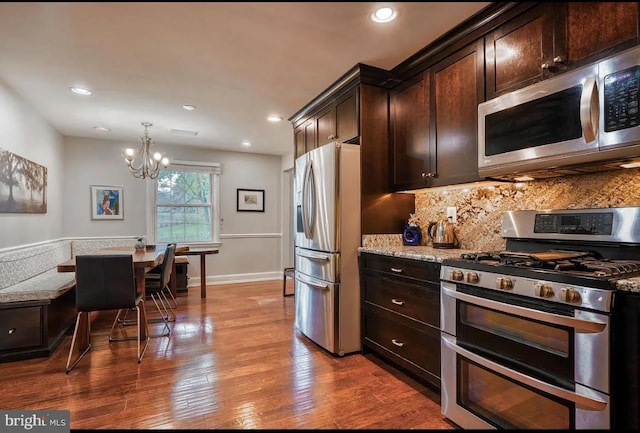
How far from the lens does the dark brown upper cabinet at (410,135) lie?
2551 mm

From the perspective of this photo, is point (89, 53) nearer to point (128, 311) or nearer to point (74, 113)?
point (74, 113)

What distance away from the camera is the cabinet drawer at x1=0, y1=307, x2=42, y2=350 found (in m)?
2.66

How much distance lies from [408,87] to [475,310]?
1.88 metres

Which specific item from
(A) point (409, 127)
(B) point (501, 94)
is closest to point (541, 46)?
(B) point (501, 94)

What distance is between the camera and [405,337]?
2295 millimetres

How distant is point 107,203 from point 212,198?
5.29 ft

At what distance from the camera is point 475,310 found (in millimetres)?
1711

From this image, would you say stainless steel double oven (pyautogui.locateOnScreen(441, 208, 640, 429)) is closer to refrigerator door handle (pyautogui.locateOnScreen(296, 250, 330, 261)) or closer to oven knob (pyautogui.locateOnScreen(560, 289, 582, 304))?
oven knob (pyautogui.locateOnScreen(560, 289, 582, 304))

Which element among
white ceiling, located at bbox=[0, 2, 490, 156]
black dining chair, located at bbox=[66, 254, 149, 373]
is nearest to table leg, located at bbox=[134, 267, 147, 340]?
black dining chair, located at bbox=[66, 254, 149, 373]

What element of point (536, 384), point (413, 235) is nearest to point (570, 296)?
point (536, 384)

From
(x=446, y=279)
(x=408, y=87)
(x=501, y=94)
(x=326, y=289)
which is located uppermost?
(x=408, y=87)

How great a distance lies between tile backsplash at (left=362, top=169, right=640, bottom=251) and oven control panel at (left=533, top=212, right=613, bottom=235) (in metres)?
0.13

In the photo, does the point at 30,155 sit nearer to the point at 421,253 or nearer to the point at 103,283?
the point at 103,283

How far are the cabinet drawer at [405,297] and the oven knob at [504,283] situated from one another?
475 mm
